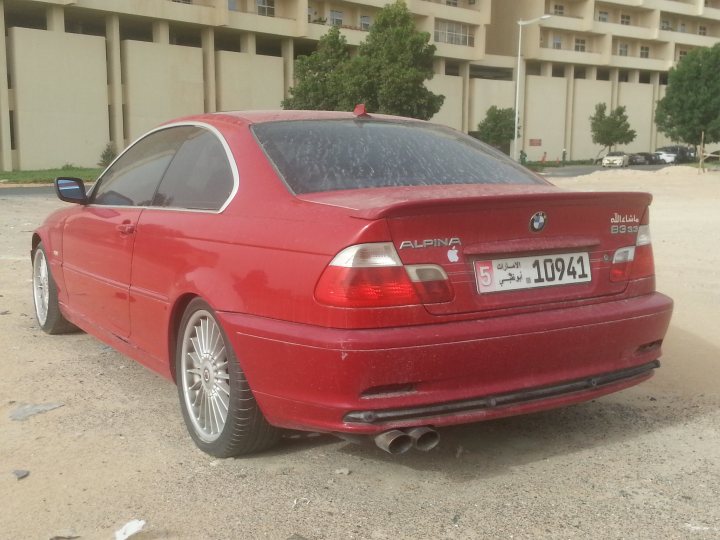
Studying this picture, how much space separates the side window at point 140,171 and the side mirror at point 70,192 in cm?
7

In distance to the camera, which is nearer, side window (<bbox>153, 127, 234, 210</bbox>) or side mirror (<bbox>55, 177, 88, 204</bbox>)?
side window (<bbox>153, 127, 234, 210</bbox>)

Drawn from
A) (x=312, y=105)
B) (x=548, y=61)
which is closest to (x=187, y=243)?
(x=312, y=105)

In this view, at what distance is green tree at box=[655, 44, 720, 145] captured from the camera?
177ft

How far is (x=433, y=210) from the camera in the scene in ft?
9.59

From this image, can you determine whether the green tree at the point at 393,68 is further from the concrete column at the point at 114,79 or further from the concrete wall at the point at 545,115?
the concrete wall at the point at 545,115

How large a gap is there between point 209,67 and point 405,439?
150ft

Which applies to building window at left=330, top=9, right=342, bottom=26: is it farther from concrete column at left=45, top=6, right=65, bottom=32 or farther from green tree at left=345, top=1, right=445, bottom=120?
concrete column at left=45, top=6, right=65, bottom=32

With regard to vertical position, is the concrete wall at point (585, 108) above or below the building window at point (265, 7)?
below

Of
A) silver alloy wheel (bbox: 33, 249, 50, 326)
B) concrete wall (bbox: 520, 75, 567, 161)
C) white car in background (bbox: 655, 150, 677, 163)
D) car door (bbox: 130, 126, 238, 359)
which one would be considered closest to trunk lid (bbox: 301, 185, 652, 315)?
car door (bbox: 130, 126, 238, 359)

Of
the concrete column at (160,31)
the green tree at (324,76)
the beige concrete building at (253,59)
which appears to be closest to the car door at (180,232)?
the green tree at (324,76)

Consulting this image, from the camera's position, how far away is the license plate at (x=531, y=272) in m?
3.05

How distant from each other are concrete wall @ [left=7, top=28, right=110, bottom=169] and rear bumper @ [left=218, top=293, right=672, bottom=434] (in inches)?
1603

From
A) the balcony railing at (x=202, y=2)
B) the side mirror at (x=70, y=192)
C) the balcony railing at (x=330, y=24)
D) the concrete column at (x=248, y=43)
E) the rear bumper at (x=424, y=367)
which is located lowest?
the rear bumper at (x=424, y=367)

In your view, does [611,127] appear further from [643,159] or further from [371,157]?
[371,157]
